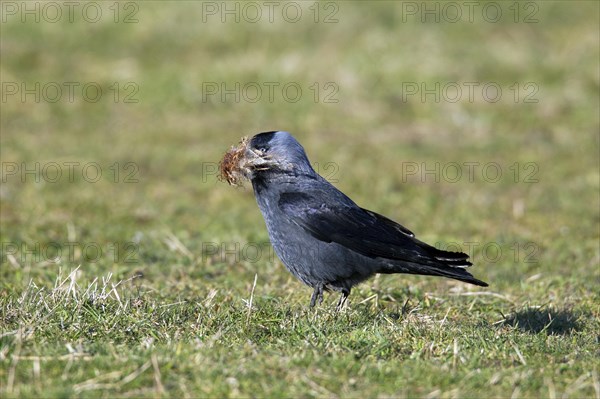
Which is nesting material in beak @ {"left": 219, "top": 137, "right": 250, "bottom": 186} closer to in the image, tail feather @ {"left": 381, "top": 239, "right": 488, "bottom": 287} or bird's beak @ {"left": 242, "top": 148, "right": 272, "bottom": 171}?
bird's beak @ {"left": 242, "top": 148, "right": 272, "bottom": 171}

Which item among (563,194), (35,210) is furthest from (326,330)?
(563,194)

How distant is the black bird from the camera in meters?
5.72

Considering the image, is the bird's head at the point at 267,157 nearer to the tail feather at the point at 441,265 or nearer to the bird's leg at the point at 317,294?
the bird's leg at the point at 317,294

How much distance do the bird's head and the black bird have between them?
0.07 feet

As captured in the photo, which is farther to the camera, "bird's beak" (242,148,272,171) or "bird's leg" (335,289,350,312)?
"bird's beak" (242,148,272,171)

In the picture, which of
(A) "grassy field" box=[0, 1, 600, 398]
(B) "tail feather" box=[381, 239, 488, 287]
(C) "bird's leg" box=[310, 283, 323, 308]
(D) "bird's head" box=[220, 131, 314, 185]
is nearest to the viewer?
(A) "grassy field" box=[0, 1, 600, 398]

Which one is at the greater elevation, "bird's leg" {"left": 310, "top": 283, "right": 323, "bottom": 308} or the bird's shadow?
"bird's leg" {"left": 310, "top": 283, "right": 323, "bottom": 308}

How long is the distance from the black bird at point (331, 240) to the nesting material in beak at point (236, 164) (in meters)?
0.21

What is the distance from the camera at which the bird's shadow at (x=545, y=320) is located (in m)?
5.80

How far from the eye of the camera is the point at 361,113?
41.9 feet

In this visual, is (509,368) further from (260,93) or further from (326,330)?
(260,93)

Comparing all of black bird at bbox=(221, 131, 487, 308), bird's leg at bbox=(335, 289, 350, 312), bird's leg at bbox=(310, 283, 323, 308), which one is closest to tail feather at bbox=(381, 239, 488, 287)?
black bird at bbox=(221, 131, 487, 308)

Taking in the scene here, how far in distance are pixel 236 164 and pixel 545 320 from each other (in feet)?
7.90

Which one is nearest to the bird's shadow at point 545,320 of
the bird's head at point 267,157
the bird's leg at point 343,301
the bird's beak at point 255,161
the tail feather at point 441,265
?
the tail feather at point 441,265
